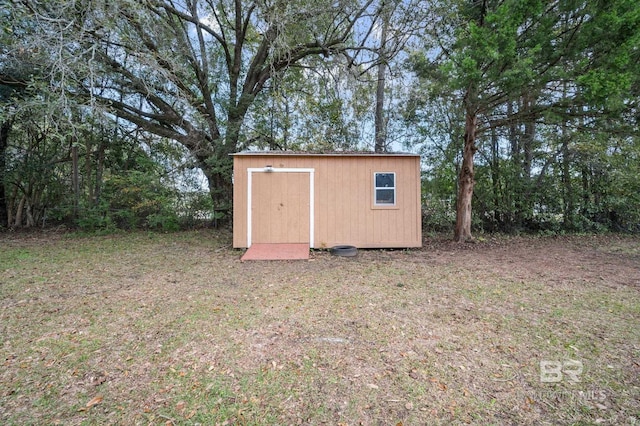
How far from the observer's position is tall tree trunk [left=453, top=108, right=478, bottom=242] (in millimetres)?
7238

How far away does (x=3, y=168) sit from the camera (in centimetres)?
854

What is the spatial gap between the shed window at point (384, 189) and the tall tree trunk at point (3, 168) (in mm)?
10399

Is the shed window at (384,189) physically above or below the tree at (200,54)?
below

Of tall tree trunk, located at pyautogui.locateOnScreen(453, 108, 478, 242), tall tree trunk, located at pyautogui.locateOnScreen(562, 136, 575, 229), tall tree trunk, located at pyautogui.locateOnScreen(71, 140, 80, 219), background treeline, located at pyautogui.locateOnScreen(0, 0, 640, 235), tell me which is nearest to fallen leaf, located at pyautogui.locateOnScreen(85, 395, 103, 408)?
background treeline, located at pyautogui.locateOnScreen(0, 0, 640, 235)

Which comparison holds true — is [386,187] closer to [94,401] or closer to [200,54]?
[94,401]

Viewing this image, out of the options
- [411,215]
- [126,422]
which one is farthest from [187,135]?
[126,422]

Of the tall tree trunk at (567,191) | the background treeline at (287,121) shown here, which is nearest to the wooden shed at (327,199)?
the background treeline at (287,121)

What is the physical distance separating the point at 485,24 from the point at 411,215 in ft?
12.9

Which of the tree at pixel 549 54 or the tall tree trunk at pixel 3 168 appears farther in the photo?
the tall tree trunk at pixel 3 168

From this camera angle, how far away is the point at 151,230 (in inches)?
375

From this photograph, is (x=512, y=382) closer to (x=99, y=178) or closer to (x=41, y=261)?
(x=41, y=261)

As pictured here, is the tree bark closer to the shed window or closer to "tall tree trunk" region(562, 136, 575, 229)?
the shed window

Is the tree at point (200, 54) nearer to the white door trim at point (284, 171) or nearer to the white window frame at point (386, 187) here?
the white door trim at point (284, 171)

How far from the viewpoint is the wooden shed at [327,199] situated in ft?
22.2
